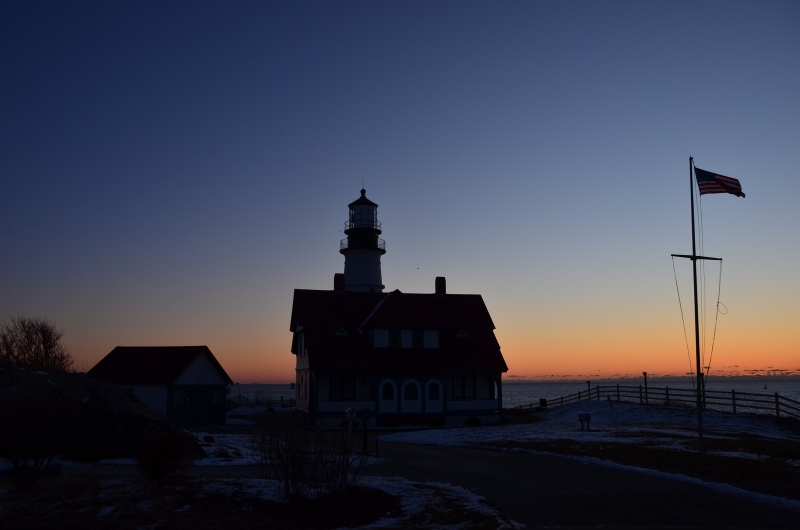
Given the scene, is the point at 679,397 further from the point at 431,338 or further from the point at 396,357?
the point at 396,357

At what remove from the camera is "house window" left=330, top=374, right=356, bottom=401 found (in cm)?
A: 4141

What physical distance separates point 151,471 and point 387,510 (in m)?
4.38

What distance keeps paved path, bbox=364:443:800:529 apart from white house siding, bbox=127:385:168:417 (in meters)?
23.0

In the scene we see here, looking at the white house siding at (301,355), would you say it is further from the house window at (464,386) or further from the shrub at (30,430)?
the shrub at (30,430)

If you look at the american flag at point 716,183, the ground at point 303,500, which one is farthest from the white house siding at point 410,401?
the american flag at point 716,183

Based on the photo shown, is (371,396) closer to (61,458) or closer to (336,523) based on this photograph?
(61,458)

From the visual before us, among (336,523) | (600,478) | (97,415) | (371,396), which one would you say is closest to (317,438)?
(336,523)

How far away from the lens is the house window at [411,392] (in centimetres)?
4231

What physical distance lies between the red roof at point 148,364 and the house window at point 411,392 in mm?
10496

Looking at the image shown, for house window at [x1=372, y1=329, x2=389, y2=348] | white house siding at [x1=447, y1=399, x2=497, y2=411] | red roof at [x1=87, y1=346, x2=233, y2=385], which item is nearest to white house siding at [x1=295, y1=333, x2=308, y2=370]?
house window at [x1=372, y1=329, x2=389, y2=348]

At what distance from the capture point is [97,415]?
20.2m

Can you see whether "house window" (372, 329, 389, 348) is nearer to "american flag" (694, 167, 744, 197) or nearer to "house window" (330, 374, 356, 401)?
"house window" (330, 374, 356, 401)

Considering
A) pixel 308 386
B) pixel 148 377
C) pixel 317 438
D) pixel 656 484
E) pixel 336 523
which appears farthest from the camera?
pixel 308 386

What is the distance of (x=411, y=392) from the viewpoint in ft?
139
